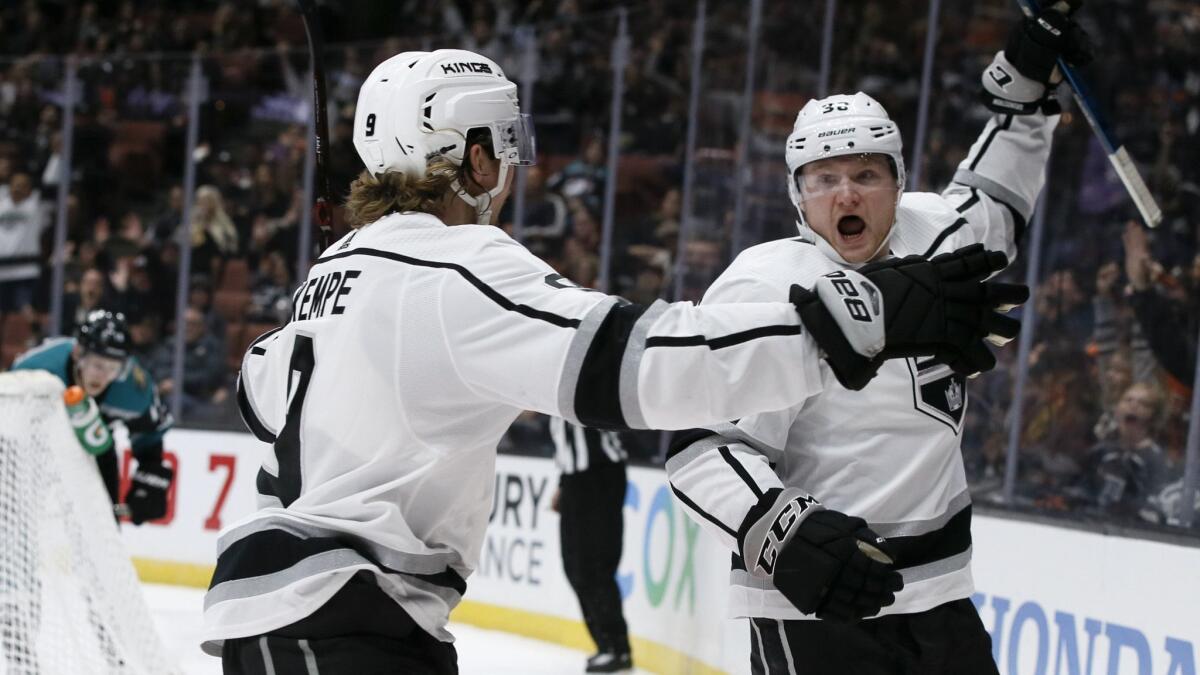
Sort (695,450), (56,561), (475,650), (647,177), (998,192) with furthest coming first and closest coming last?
(647,177) → (475,650) → (56,561) → (998,192) → (695,450)

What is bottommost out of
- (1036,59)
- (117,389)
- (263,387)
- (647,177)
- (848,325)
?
(117,389)

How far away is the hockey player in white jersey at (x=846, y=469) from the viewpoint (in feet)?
7.63

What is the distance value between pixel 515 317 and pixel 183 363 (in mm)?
7419

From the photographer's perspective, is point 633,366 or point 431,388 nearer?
point 633,366

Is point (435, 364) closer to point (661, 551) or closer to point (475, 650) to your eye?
point (661, 551)

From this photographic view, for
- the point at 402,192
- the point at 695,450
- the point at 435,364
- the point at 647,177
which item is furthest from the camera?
the point at 647,177

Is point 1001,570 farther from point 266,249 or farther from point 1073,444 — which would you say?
point 266,249

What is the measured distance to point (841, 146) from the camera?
2.67m

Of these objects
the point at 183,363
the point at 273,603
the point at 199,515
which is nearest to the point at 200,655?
the point at 199,515

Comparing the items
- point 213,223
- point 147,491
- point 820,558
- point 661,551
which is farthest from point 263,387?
point 213,223

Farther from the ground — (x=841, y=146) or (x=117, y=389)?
(x=841, y=146)

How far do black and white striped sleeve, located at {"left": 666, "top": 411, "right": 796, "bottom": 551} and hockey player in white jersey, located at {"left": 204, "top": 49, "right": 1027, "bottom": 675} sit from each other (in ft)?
1.34

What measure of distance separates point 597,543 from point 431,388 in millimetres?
4483

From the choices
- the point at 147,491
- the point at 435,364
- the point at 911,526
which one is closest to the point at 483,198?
the point at 435,364
